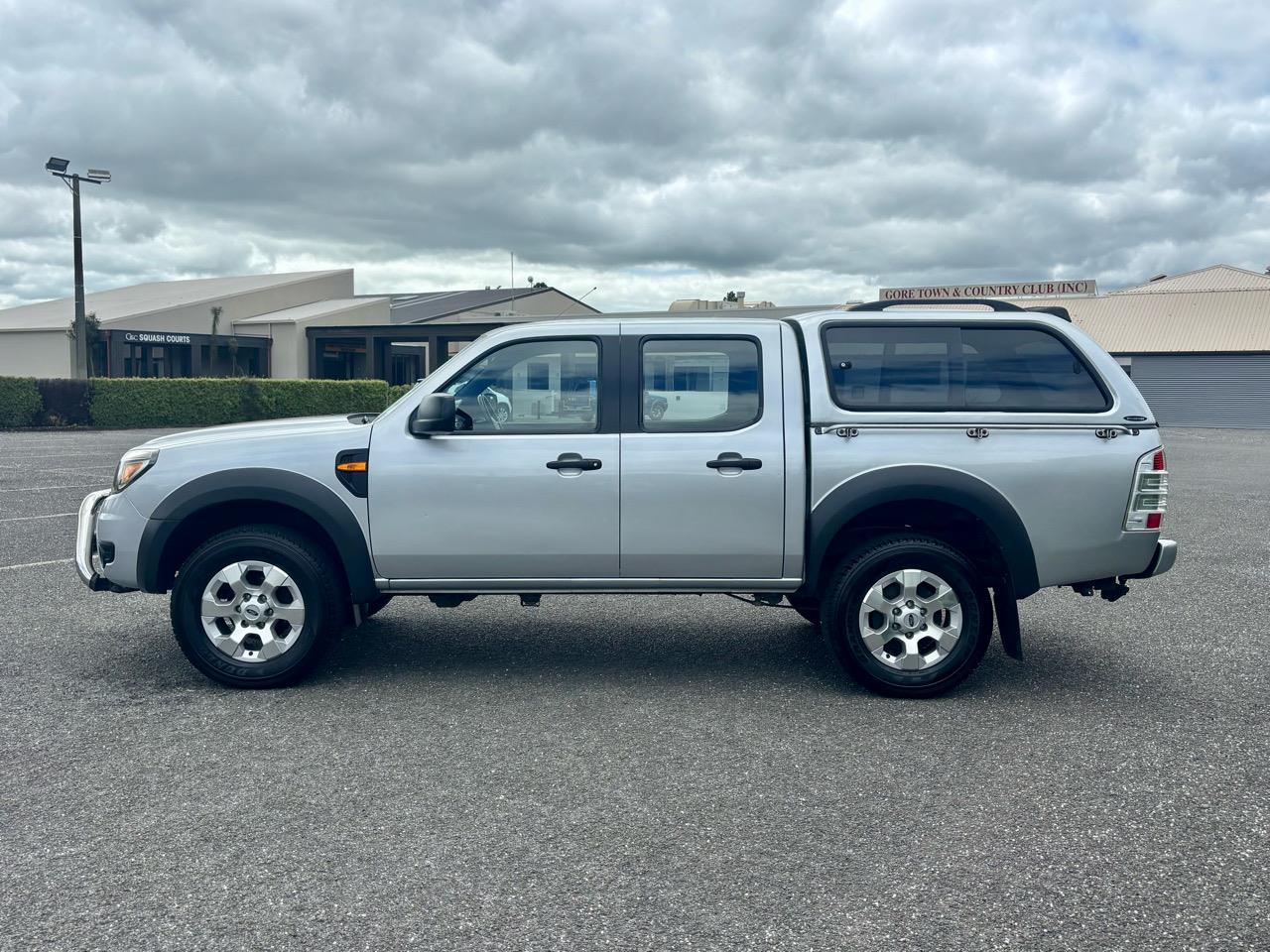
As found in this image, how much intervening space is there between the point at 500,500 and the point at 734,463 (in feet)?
3.88

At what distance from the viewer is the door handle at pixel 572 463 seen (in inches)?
220

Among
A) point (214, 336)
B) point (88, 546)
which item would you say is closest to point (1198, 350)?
point (214, 336)

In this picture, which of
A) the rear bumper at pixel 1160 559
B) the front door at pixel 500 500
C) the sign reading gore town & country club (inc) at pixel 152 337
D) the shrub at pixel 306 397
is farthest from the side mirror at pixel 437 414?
the sign reading gore town & country club (inc) at pixel 152 337

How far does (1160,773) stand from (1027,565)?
4.24ft

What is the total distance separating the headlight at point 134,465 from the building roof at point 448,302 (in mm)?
44879

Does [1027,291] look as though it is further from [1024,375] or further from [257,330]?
[1024,375]

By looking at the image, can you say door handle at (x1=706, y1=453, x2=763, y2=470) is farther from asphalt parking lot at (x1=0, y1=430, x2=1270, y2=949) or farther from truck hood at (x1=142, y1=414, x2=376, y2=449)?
truck hood at (x1=142, y1=414, x2=376, y2=449)

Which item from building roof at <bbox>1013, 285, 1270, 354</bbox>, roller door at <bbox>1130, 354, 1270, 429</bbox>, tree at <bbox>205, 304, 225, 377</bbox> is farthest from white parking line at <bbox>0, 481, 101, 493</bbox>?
roller door at <bbox>1130, 354, 1270, 429</bbox>

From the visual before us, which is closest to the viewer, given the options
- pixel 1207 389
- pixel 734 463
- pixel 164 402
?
pixel 734 463

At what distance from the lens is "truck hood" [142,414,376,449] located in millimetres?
5746

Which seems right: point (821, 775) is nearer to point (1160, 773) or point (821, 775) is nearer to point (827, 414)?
point (1160, 773)

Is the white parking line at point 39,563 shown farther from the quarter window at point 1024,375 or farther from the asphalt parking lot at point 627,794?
the quarter window at point 1024,375

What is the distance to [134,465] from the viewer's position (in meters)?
5.78

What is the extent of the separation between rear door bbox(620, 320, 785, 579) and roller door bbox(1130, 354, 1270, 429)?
43.5 metres
